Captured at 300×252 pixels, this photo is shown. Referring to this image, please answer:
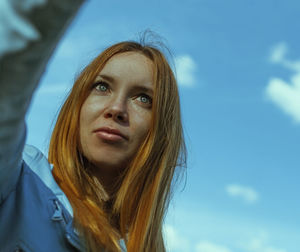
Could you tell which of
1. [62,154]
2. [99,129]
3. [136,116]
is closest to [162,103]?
[136,116]

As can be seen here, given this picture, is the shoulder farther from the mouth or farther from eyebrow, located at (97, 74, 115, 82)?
eyebrow, located at (97, 74, 115, 82)

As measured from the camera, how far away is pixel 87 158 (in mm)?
2301

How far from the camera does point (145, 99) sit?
2461 mm

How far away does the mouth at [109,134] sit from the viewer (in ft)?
7.42

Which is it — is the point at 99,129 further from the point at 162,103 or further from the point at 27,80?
the point at 27,80

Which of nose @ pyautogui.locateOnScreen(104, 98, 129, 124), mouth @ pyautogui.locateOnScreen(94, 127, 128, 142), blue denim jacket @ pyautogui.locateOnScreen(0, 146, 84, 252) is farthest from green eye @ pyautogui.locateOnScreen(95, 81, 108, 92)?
blue denim jacket @ pyautogui.locateOnScreen(0, 146, 84, 252)

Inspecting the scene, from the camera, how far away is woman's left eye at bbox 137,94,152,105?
2.43 m

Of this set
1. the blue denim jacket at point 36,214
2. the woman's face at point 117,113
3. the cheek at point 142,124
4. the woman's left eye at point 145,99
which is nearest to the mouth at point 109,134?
the woman's face at point 117,113

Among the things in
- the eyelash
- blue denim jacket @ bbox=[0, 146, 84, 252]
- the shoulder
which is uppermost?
the eyelash

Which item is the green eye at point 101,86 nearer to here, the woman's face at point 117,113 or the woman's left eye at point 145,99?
the woman's face at point 117,113

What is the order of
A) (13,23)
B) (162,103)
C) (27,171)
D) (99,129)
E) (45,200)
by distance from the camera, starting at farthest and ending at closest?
(162,103) → (99,129) → (45,200) → (27,171) → (13,23)

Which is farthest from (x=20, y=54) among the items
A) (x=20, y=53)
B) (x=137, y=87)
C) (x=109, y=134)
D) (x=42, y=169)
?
(x=137, y=87)

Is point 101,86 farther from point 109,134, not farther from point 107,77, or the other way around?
point 109,134

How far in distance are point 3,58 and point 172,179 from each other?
2.10 meters
